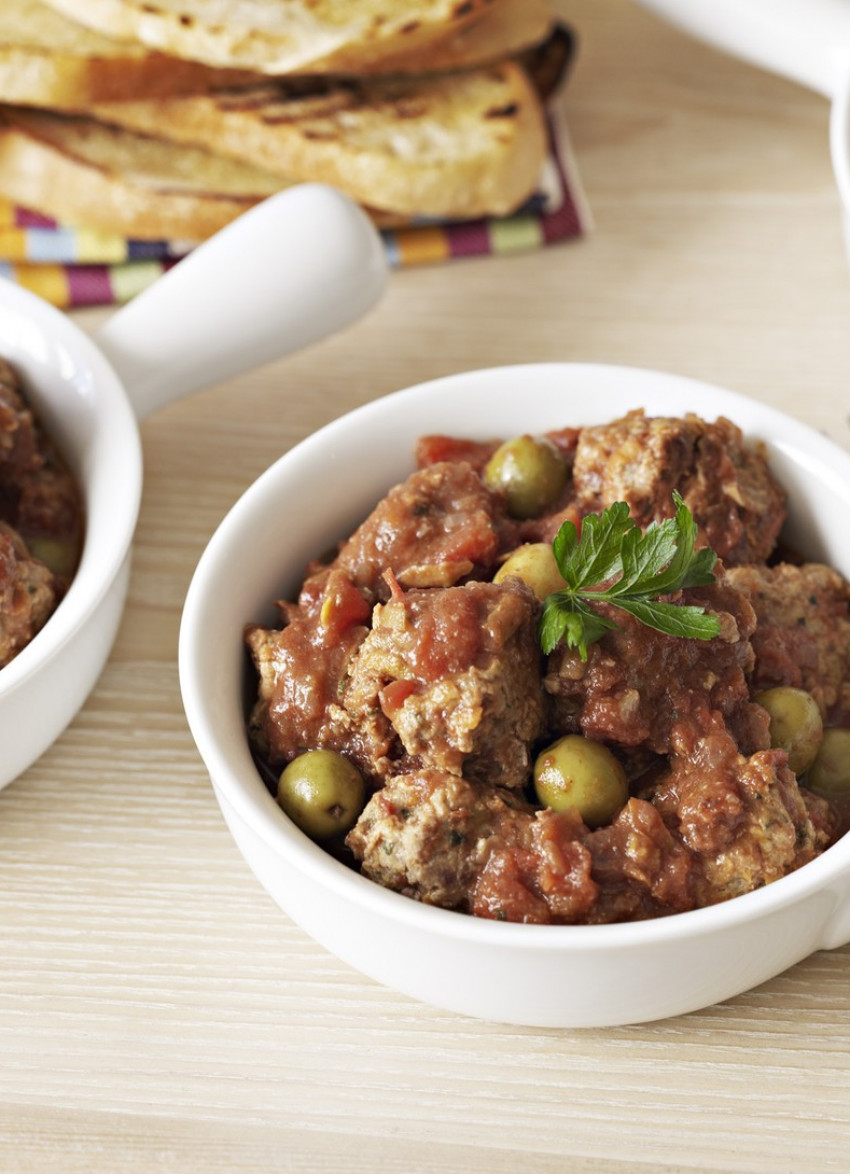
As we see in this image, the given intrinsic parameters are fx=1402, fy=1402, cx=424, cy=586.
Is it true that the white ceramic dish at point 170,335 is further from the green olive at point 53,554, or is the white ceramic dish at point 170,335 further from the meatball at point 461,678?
the meatball at point 461,678

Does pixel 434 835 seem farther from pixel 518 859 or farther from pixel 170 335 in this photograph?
pixel 170 335

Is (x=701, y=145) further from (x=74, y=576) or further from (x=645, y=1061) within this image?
(x=645, y=1061)

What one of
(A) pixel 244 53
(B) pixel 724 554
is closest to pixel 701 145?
(A) pixel 244 53

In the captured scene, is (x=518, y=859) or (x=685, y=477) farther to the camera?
(x=685, y=477)

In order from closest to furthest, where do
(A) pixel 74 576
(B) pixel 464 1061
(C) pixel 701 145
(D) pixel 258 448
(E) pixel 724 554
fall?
(B) pixel 464 1061
(E) pixel 724 554
(A) pixel 74 576
(D) pixel 258 448
(C) pixel 701 145

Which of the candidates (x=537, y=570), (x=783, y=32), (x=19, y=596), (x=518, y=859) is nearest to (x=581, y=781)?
(x=518, y=859)

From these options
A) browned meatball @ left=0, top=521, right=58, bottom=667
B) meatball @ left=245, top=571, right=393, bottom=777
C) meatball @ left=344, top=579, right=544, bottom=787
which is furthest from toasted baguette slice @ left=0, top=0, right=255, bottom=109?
meatball @ left=344, top=579, right=544, bottom=787
